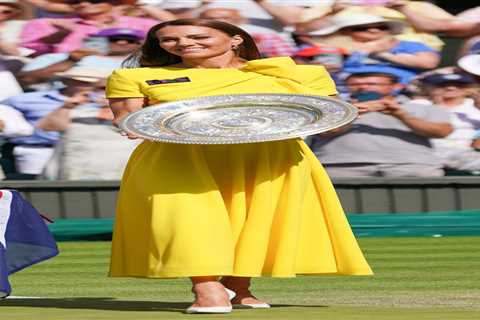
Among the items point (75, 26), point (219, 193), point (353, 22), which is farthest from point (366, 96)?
point (219, 193)

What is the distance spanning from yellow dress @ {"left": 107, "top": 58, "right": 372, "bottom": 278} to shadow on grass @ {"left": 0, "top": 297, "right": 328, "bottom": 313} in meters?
0.22

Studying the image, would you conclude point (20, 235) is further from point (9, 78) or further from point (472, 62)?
point (472, 62)

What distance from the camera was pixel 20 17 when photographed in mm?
12297

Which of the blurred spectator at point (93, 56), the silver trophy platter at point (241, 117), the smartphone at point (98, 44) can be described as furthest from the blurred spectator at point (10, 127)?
the silver trophy platter at point (241, 117)

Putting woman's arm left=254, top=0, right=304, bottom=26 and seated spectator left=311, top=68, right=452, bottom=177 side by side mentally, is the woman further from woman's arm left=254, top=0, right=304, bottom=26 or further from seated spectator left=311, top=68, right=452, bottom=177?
woman's arm left=254, top=0, right=304, bottom=26

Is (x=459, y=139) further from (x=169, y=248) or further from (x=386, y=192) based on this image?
(x=169, y=248)

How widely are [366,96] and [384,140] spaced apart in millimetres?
408

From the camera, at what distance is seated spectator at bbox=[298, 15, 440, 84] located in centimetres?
1177

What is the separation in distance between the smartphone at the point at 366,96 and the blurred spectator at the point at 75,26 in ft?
6.09

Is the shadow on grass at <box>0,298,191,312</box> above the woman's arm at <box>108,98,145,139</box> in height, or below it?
below

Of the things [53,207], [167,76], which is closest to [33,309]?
[167,76]

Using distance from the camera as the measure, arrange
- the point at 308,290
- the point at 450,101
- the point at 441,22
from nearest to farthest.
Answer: the point at 308,290, the point at 450,101, the point at 441,22

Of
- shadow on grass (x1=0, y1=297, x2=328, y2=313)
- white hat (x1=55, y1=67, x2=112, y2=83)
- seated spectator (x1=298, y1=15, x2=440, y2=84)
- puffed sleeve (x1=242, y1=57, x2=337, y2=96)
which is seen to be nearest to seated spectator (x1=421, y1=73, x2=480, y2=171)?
seated spectator (x1=298, y1=15, x2=440, y2=84)

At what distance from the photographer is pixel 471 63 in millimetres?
11930
